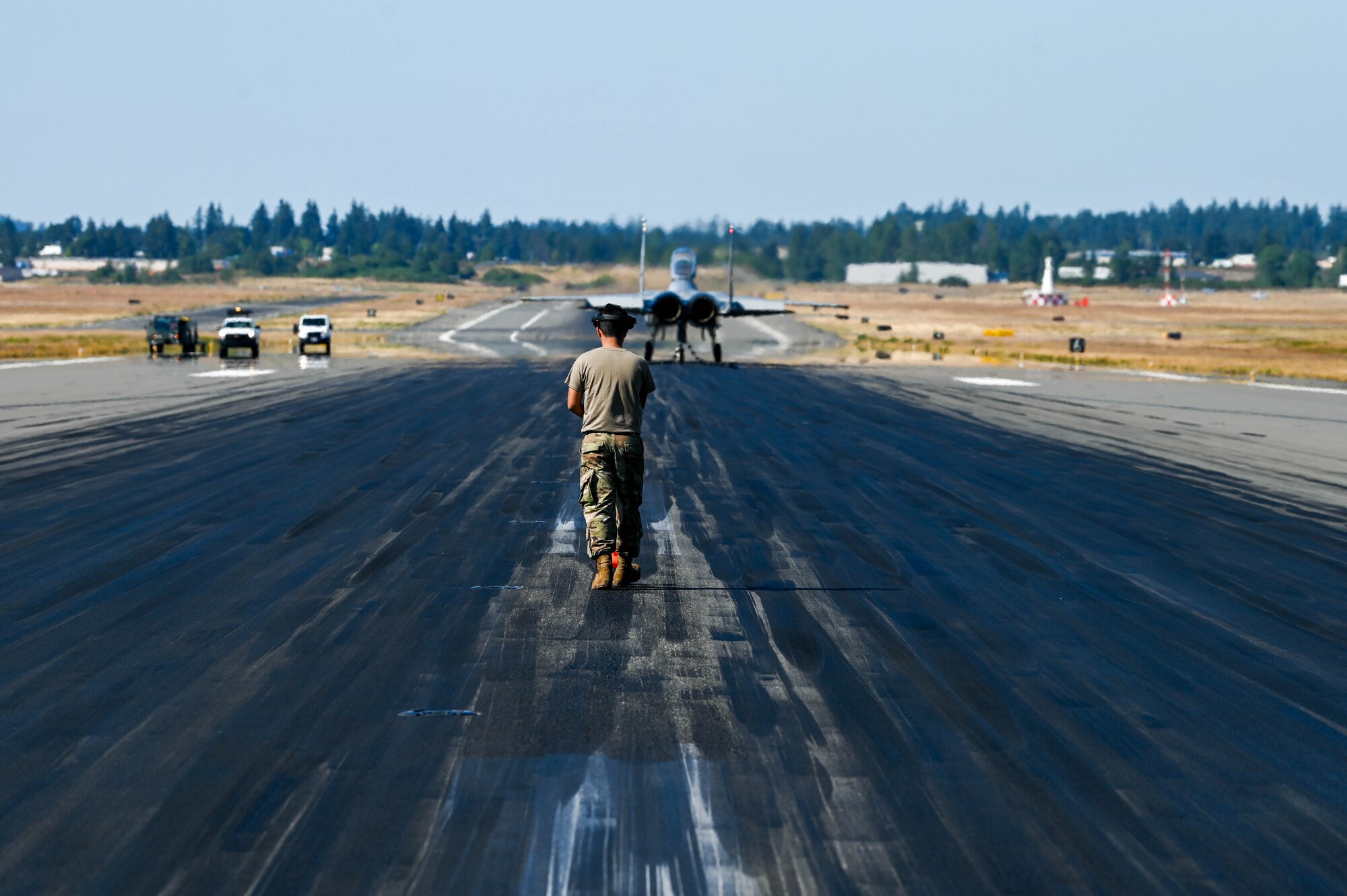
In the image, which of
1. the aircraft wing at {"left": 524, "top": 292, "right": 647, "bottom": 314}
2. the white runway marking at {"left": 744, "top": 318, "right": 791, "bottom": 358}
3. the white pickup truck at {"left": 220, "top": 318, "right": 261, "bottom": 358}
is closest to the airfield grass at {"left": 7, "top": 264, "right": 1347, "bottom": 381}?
the white runway marking at {"left": 744, "top": 318, "right": 791, "bottom": 358}

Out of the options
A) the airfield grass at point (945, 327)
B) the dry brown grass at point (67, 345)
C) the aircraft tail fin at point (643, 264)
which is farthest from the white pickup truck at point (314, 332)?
the aircraft tail fin at point (643, 264)

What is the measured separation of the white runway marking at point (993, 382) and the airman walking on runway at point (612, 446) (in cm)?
3237

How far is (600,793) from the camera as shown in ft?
22.0

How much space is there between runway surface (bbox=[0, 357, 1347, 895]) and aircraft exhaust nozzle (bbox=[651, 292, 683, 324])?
1171 inches

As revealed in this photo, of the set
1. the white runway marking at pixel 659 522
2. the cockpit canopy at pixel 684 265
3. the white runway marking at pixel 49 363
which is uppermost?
the cockpit canopy at pixel 684 265

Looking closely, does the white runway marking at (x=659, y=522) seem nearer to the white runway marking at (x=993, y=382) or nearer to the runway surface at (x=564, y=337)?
the white runway marking at (x=993, y=382)

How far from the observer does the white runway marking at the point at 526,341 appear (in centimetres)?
6332

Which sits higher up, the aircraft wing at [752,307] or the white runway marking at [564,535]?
the aircraft wing at [752,307]

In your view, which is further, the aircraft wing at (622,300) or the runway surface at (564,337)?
the runway surface at (564,337)

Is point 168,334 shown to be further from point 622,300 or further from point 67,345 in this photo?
point 622,300

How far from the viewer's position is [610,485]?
38.2 ft

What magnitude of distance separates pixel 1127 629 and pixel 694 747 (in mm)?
4765

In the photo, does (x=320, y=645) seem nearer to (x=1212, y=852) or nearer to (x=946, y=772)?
(x=946, y=772)

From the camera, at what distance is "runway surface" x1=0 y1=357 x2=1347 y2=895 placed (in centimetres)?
598
